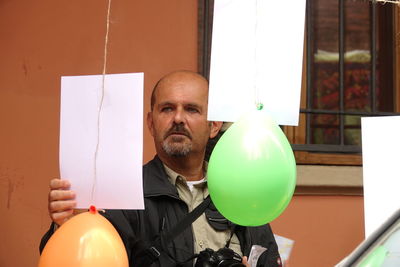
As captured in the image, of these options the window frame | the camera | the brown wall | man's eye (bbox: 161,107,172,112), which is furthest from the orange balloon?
the window frame

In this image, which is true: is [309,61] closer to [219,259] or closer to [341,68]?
[341,68]

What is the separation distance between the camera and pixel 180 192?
1.67 meters

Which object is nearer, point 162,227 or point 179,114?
point 162,227

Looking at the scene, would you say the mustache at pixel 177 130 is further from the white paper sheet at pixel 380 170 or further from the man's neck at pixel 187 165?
the white paper sheet at pixel 380 170

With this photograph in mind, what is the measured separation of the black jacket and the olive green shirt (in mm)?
31

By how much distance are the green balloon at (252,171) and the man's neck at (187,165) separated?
29.3 inches

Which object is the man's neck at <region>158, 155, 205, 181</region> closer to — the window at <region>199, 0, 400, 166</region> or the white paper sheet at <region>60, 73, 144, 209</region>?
the white paper sheet at <region>60, 73, 144, 209</region>

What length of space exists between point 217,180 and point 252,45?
0.26 meters

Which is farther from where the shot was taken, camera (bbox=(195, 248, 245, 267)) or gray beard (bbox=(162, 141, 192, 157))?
gray beard (bbox=(162, 141, 192, 157))

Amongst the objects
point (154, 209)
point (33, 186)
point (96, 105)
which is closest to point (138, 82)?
point (96, 105)

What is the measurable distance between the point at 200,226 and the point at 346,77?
1.67 meters

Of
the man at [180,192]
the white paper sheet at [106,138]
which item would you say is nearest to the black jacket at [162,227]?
the man at [180,192]

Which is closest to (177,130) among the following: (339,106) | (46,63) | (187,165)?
(187,165)

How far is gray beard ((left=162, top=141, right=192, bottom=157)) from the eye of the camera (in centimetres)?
165
